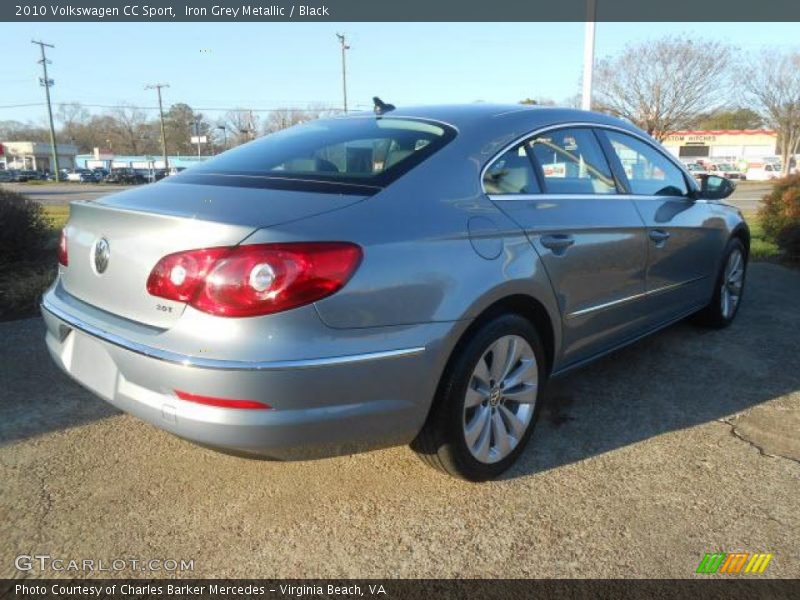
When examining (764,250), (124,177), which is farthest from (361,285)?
(124,177)

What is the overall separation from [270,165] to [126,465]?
152cm

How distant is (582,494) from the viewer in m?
2.71

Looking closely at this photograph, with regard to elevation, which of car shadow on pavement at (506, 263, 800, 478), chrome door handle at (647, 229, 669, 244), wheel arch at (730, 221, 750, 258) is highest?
chrome door handle at (647, 229, 669, 244)

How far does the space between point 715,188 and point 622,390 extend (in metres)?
1.72

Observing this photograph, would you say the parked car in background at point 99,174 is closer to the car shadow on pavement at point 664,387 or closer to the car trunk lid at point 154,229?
the car shadow on pavement at point 664,387

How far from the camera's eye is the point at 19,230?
20.5 ft

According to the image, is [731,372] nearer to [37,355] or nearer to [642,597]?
[642,597]

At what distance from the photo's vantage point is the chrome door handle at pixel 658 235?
12.0 feet

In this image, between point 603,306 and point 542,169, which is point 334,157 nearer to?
point 542,169

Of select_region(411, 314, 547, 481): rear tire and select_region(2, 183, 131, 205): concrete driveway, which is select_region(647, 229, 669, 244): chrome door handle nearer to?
select_region(411, 314, 547, 481): rear tire

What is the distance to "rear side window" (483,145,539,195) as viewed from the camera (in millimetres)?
2758

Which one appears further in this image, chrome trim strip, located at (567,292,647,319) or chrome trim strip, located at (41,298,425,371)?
chrome trim strip, located at (567,292,647,319)

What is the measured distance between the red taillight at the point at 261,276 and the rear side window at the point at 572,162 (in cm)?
142

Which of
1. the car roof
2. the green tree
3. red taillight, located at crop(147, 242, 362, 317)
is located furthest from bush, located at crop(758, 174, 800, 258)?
the green tree
